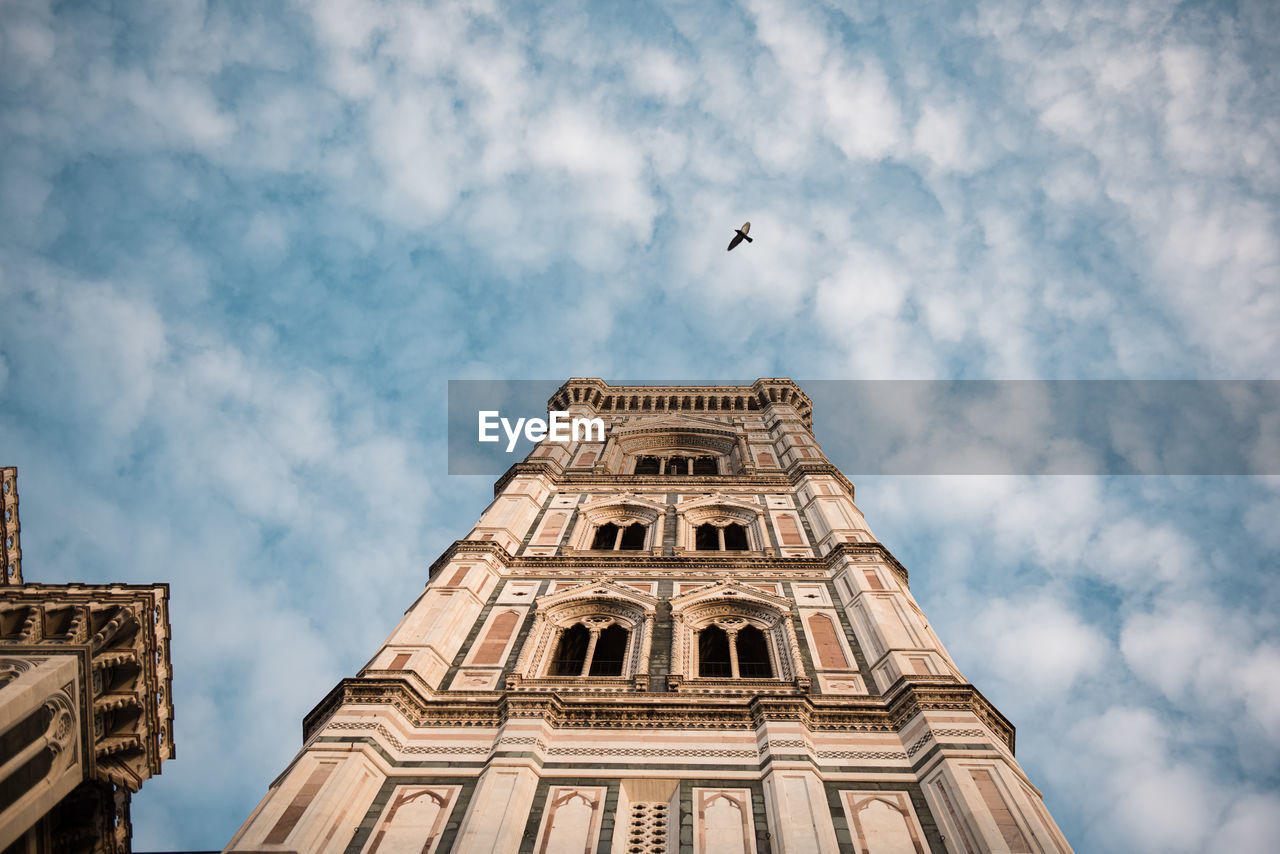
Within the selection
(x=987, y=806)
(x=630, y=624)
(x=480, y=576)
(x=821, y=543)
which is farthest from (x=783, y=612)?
(x=987, y=806)

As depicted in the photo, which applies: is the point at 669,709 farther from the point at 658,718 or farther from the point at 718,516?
the point at 718,516

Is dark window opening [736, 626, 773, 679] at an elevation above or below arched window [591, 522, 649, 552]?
below

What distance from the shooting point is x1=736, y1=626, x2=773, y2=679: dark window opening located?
649 inches

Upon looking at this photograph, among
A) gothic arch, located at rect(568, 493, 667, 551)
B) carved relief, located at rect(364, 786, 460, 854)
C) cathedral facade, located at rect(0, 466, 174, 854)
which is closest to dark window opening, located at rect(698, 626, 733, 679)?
carved relief, located at rect(364, 786, 460, 854)

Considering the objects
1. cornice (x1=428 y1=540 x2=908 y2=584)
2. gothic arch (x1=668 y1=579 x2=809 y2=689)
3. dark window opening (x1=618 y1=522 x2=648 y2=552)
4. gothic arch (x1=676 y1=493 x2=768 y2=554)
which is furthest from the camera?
dark window opening (x1=618 y1=522 x2=648 y2=552)

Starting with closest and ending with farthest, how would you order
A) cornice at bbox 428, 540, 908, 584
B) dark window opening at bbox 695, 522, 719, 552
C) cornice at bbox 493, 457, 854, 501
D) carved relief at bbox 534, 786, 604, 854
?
carved relief at bbox 534, 786, 604, 854 < cornice at bbox 428, 540, 908, 584 < dark window opening at bbox 695, 522, 719, 552 < cornice at bbox 493, 457, 854, 501

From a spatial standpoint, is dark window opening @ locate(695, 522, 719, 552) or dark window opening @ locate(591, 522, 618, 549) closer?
dark window opening @ locate(591, 522, 618, 549)

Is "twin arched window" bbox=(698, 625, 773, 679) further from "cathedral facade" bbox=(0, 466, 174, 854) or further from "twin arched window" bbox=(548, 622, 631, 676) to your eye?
"cathedral facade" bbox=(0, 466, 174, 854)

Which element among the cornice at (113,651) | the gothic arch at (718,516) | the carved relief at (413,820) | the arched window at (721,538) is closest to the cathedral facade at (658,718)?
the carved relief at (413,820)

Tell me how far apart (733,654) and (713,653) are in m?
0.95

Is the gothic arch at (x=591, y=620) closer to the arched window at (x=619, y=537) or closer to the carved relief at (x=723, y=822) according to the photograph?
the carved relief at (x=723, y=822)

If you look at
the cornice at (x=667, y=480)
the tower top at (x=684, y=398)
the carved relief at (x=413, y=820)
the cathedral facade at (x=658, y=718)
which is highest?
the tower top at (x=684, y=398)

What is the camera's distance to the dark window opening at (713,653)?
1666cm

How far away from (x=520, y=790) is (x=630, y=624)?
622 centimetres
